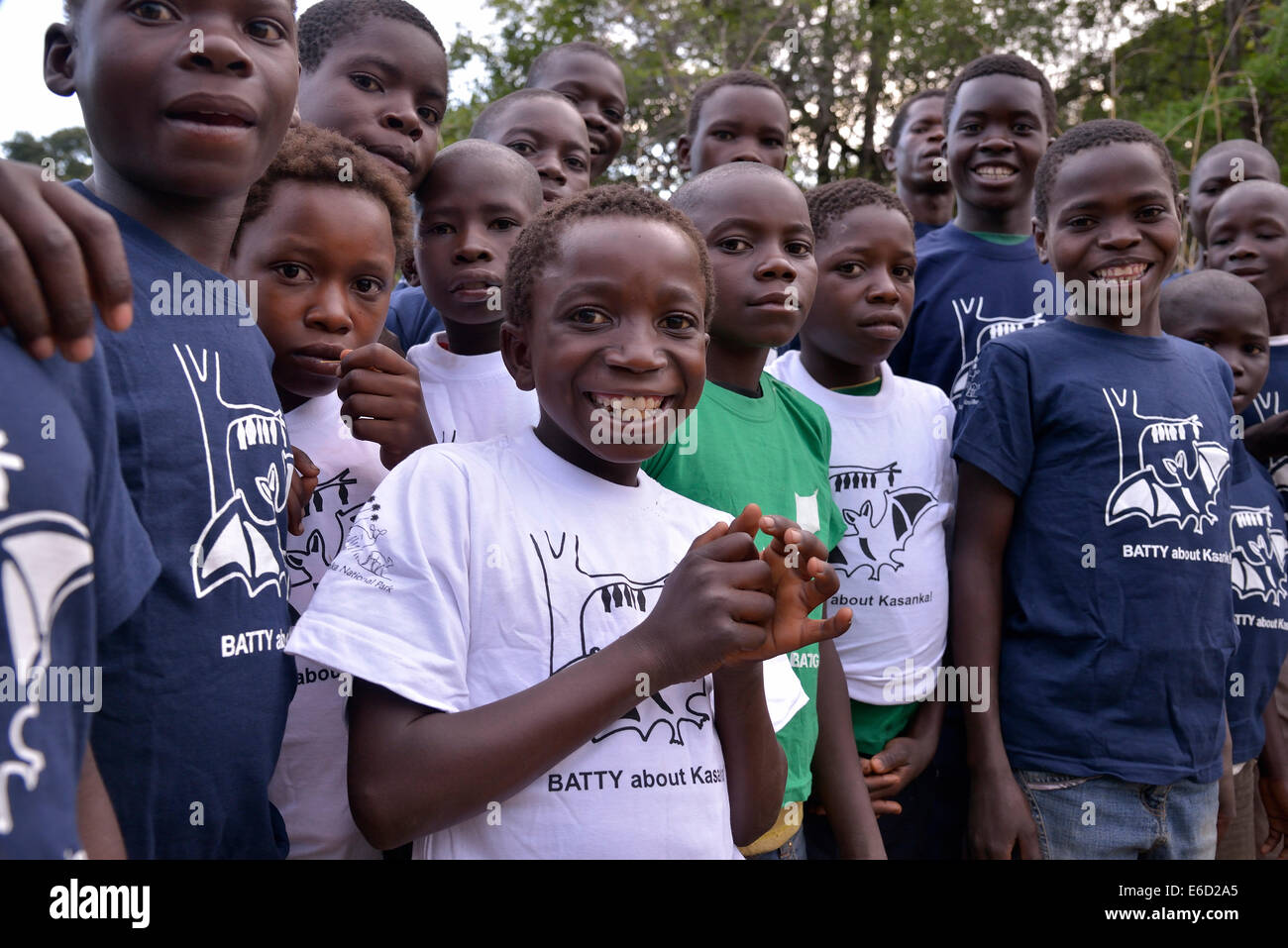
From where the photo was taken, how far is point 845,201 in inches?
118

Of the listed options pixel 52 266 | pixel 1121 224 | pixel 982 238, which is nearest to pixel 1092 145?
pixel 1121 224

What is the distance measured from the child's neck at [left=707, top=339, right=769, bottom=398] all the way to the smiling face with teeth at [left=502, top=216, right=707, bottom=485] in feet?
1.87

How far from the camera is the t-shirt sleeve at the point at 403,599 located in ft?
4.89

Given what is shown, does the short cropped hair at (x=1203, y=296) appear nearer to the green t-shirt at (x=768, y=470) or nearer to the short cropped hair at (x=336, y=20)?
the green t-shirt at (x=768, y=470)

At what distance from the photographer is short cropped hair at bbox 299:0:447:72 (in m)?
2.88

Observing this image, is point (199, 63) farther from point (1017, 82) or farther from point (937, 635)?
point (1017, 82)

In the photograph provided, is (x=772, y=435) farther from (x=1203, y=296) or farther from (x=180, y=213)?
(x=1203, y=296)

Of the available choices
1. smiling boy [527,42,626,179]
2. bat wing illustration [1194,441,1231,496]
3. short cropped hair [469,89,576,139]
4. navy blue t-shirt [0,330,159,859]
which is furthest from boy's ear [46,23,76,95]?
smiling boy [527,42,626,179]

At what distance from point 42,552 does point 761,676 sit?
110 centimetres

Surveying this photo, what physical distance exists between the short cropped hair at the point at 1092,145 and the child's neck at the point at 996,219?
1.98ft

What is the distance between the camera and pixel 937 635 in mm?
2674

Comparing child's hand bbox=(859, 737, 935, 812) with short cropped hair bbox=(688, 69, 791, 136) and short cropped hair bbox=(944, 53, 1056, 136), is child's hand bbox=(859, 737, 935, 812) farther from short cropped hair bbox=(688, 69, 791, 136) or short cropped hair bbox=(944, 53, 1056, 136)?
short cropped hair bbox=(688, 69, 791, 136)
